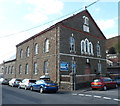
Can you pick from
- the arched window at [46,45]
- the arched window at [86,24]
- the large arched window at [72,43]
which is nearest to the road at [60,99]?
the large arched window at [72,43]

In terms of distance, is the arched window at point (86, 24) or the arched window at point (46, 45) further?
the arched window at point (86, 24)

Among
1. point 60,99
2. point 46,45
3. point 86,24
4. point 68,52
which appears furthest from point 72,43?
point 60,99

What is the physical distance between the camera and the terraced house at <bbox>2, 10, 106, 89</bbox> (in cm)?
2027

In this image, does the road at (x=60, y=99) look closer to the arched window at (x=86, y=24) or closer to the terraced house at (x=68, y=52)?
the terraced house at (x=68, y=52)

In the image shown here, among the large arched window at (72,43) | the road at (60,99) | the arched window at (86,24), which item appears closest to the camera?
the road at (60,99)

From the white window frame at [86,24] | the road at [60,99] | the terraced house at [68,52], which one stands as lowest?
the road at [60,99]

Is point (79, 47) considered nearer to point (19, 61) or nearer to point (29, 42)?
point (29, 42)

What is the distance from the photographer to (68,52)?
21938 millimetres

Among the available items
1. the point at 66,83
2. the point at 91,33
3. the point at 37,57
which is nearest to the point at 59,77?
the point at 66,83

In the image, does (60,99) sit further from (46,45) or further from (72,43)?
(46,45)

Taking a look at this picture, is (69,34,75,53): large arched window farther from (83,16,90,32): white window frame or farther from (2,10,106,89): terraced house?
(83,16,90,32): white window frame

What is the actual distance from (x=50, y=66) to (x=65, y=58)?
2.72m

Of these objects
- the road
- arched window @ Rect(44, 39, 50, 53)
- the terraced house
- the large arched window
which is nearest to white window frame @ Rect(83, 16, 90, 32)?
the terraced house

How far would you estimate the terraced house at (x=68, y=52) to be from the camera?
2027 centimetres
